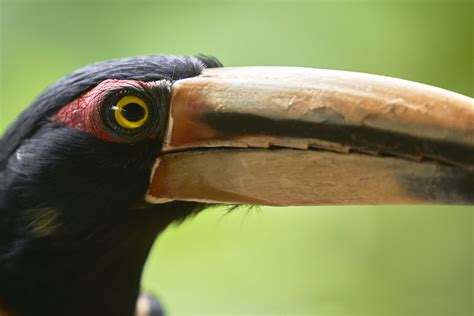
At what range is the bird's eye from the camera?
55.1 inches

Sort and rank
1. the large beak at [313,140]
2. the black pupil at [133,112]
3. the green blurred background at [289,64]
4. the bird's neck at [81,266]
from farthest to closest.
→ the green blurred background at [289,64] → the bird's neck at [81,266] → the black pupil at [133,112] → the large beak at [313,140]

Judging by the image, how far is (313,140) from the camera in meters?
1.29

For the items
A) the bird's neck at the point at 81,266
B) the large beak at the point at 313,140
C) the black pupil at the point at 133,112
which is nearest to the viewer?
the large beak at the point at 313,140

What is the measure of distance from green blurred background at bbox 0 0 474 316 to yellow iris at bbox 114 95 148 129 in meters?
1.52

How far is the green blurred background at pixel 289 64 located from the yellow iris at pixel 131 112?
152 cm

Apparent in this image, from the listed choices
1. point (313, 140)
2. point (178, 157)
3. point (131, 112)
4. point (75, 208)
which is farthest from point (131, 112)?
point (313, 140)

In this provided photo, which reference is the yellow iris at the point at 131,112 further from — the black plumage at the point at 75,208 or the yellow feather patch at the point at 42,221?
the yellow feather patch at the point at 42,221

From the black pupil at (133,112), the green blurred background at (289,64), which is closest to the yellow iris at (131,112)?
the black pupil at (133,112)

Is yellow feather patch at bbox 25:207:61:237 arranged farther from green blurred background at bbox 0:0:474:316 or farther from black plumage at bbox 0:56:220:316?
green blurred background at bbox 0:0:474:316

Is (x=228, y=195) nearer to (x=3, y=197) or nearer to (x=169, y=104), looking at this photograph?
(x=169, y=104)

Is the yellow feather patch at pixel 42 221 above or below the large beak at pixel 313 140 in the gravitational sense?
below

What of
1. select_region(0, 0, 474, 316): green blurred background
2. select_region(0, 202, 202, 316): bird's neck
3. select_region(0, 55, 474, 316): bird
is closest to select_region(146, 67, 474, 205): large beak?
select_region(0, 55, 474, 316): bird

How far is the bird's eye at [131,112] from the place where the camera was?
1.40 m

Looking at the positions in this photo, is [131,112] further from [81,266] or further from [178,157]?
[81,266]
